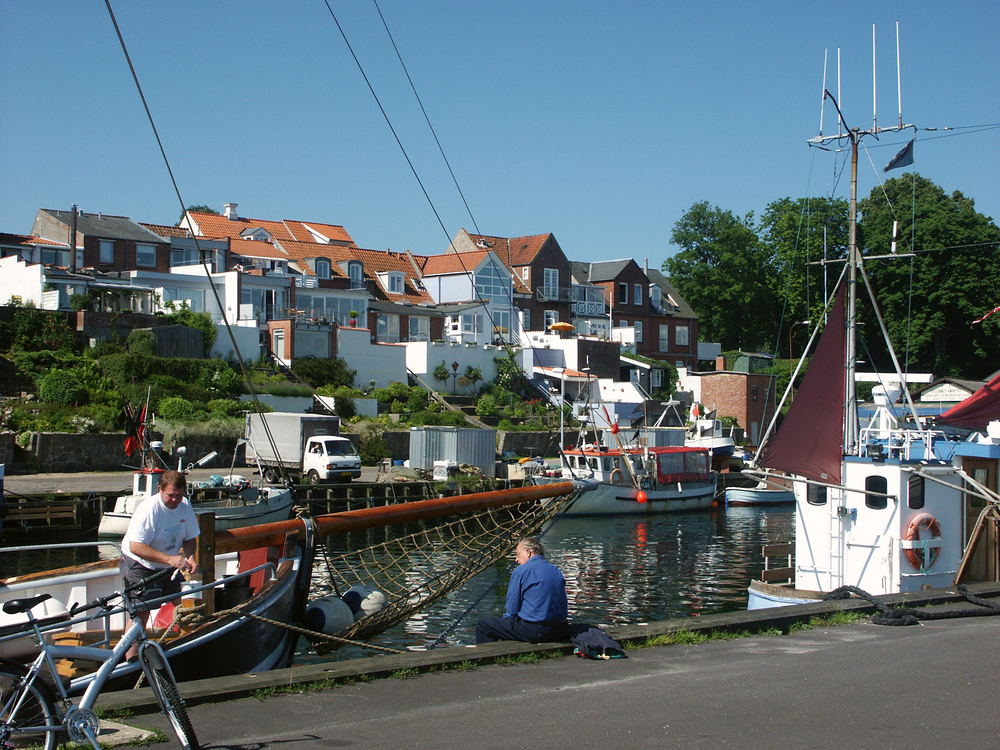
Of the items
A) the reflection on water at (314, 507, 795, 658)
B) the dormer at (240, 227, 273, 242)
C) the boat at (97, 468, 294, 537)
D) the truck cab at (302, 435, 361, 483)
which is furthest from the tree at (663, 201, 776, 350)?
the boat at (97, 468, 294, 537)

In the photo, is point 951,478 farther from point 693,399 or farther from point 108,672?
point 693,399

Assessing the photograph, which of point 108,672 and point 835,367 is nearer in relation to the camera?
point 108,672

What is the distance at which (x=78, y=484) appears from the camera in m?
36.3

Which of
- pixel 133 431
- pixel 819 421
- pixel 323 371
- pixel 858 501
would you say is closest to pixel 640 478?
pixel 323 371

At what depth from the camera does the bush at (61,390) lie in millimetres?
42906

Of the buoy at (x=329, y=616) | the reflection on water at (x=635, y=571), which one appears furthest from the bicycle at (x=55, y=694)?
the reflection on water at (x=635, y=571)

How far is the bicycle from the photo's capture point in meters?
6.07

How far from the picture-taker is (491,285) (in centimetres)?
7656

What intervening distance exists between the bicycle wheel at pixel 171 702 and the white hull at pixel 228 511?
2248 centimetres

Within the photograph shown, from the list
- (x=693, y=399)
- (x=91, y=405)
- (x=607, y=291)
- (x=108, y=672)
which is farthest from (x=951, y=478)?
(x=607, y=291)

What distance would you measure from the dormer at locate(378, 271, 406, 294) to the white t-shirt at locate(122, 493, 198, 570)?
6442 centimetres

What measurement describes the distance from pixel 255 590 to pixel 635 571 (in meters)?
18.9

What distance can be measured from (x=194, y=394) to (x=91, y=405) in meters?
5.11

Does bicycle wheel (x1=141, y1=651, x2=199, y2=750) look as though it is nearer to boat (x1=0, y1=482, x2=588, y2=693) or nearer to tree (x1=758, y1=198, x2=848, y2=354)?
boat (x1=0, y1=482, x2=588, y2=693)
